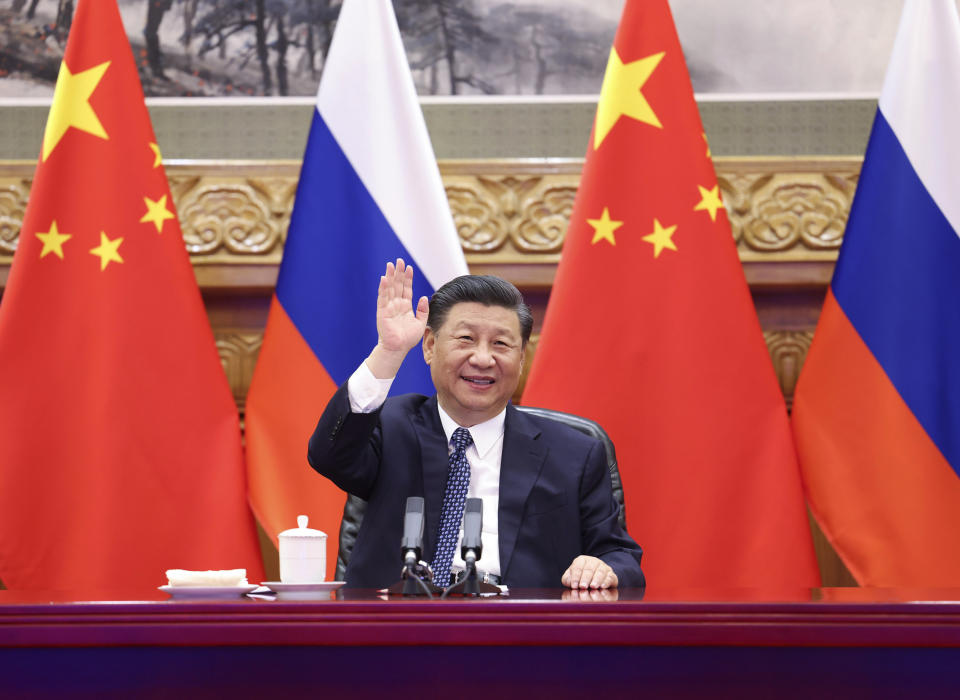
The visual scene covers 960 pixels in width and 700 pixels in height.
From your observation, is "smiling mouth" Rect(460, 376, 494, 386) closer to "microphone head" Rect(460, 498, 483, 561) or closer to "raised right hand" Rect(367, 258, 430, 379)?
"raised right hand" Rect(367, 258, 430, 379)

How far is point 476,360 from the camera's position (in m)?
1.99

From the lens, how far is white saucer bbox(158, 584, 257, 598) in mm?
1263

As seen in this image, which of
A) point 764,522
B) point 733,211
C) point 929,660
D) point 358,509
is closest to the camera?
point 929,660

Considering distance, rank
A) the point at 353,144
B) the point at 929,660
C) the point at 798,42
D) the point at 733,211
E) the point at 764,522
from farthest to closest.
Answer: the point at 798,42 < the point at 733,211 < the point at 353,144 < the point at 764,522 < the point at 929,660

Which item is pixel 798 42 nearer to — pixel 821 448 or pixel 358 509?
pixel 821 448

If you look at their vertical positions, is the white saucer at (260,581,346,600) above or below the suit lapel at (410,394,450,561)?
below

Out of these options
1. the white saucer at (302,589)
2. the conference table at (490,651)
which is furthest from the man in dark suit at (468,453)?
the conference table at (490,651)

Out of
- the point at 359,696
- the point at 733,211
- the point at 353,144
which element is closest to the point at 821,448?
the point at 733,211

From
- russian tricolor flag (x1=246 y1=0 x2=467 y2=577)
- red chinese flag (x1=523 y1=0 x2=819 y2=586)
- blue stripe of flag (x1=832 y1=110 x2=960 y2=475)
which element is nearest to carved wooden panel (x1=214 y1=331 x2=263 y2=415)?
russian tricolor flag (x1=246 y1=0 x2=467 y2=577)

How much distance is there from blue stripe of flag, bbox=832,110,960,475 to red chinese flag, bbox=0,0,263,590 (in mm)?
1823

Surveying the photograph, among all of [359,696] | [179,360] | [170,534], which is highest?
[179,360]

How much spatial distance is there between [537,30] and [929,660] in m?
2.99

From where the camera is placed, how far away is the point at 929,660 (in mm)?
1071

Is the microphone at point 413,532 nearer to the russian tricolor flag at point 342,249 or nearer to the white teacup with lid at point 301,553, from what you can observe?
the white teacup with lid at point 301,553
